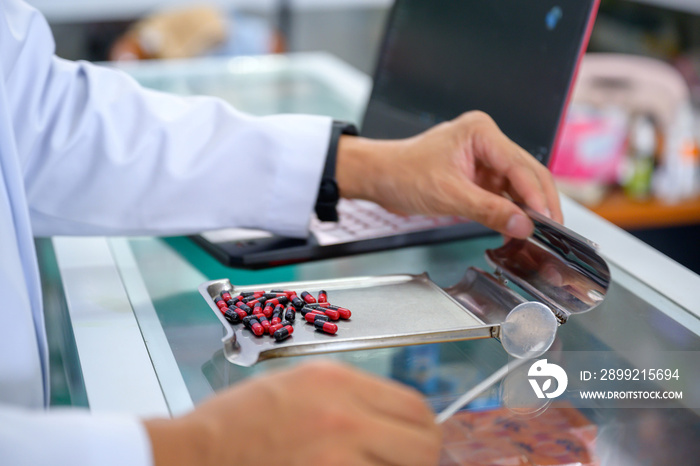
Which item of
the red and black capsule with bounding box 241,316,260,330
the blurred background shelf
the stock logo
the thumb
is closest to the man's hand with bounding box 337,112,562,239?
the thumb

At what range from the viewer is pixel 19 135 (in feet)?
2.22

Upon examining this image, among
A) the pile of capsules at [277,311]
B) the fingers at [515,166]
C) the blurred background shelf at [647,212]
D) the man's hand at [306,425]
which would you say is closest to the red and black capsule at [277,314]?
the pile of capsules at [277,311]

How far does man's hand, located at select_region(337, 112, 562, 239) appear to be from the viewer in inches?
25.5

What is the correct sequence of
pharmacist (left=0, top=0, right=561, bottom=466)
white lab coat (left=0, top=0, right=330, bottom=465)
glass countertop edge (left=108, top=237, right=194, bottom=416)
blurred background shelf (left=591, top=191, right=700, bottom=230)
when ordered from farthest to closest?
blurred background shelf (left=591, top=191, right=700, bottom=230), white lab coat (left=0, top=0, right=330, bottom=465), pharmacist (left=0, top=0, right=561, bottom=466), glass countertop edge (left=108, top=237, right=194, bottom=416)

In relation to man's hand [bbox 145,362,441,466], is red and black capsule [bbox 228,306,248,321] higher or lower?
lower

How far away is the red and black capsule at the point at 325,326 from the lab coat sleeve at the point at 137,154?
0.76 ft

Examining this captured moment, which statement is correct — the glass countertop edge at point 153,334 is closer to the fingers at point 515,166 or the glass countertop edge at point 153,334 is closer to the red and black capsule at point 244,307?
the red and black capsule at point 244,307

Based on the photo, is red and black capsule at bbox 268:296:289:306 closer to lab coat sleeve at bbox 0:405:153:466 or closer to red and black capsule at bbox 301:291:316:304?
red and black capsule at bbox 301:291:316:304

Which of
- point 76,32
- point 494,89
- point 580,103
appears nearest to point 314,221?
point 494,89

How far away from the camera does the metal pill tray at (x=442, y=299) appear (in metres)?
0.50

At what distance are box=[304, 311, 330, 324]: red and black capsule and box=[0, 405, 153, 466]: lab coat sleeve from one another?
0.60ft

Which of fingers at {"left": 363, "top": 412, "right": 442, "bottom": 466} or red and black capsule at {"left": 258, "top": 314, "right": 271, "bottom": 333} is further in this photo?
red and black capsule at {"left": 258, "top": 314, "right": 271, "bottom": 333}

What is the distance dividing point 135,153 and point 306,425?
1.47 feet

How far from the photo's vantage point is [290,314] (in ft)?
1.73
